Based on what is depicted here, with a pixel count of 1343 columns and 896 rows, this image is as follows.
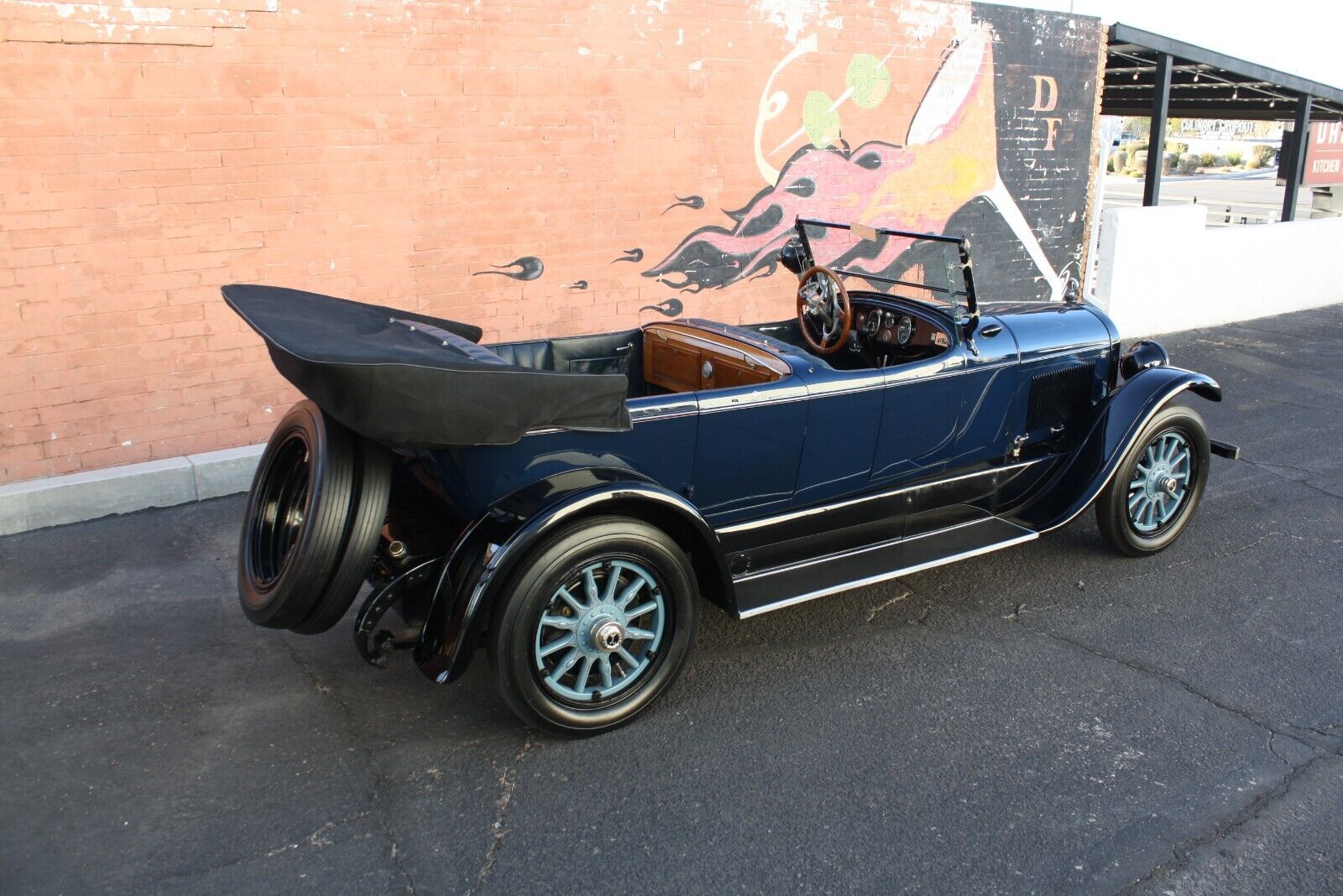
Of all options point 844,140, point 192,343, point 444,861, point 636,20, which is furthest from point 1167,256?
point 444,861

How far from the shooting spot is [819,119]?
28.5 feet

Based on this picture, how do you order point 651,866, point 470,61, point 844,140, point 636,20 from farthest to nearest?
1. point 844,140
2. point 636,20
3. point 470,61
4. point 651,866

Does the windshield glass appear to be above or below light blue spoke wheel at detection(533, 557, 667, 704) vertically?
above

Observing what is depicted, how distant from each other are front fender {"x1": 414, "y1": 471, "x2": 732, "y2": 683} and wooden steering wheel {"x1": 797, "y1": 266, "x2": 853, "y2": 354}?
164cm

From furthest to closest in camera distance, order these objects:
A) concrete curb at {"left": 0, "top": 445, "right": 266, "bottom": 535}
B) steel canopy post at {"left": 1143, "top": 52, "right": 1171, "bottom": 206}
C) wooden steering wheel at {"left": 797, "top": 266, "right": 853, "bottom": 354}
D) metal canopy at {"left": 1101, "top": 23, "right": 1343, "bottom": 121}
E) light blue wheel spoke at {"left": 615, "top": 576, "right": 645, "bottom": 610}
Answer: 1. steel canopy post at {"left": 1143, "top": 52, "right": 1171, "bottom": 206}
2. metal canopy at {"left": 1101, "top": 23, "right": 1343, "bottom": 121}
3. concrete curb at {"left": 0, "top": 445, "right": 266, "bottom": 535}
4. wooden steering wheel at {"left": 797, "top": 266, "right": 853, "bottom": 354}
5. light blue wheel spoke at {"left": 615, "top": 576, "right": 645, "bottom": 610}

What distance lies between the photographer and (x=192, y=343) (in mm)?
6223

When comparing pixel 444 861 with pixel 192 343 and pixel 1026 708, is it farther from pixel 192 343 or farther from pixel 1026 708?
pixel 192 343

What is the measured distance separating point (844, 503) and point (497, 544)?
1644mm

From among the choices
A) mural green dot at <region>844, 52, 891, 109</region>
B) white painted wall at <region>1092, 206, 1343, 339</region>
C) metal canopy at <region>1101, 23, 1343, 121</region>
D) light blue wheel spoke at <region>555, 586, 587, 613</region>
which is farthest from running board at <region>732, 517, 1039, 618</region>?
metal canopy at <region>1101, 23, 1343, 121</region>

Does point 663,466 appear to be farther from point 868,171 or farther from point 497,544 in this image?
point 868,171

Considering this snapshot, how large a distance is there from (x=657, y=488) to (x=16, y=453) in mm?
4240

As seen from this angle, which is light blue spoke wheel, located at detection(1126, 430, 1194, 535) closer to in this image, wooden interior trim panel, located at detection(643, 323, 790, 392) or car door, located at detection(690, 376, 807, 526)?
car door, located at detection(690, 376, 807, 526)

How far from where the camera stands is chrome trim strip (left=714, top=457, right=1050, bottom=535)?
13.7ft

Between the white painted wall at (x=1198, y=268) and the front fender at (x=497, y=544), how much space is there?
7.96 metres
